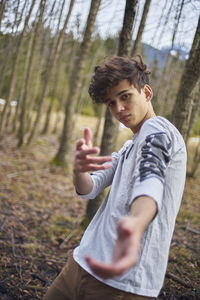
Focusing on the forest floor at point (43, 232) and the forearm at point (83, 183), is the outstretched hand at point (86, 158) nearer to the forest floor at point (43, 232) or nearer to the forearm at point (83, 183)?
the forearm at point (83, 183)

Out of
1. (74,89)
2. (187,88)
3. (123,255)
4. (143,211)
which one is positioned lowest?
(123,255)

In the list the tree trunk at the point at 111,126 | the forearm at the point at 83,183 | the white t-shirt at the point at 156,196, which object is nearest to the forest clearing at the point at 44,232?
the tree trunk at the point at 111,126

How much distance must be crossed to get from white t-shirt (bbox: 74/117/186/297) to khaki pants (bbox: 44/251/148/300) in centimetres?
7

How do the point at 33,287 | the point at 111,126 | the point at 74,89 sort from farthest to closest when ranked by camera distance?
1. the point at 74,89
2. the point at 111,126
3. the point at 33,287

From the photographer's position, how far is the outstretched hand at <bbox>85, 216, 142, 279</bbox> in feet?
2.68

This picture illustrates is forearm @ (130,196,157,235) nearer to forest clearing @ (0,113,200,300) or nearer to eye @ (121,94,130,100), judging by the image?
eye @ (121,94,130,100)

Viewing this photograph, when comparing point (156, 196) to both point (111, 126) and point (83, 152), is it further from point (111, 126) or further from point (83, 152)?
point (111, 126)

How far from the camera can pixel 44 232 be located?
4496mm

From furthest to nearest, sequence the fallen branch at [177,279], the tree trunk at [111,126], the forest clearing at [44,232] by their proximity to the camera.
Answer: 1. the tree trunk at [111,126]
2. the forest clearing at [44,232]
3. the fallen branch at [177,279]

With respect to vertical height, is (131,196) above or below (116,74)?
below

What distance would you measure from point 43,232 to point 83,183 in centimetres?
324

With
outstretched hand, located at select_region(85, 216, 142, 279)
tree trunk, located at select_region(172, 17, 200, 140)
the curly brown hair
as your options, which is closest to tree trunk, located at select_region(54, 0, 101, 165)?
tree trunk, located at select_region(172, 17, 200, 140)

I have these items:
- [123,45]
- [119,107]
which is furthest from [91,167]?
[123,45]

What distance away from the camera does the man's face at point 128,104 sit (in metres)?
1.60
